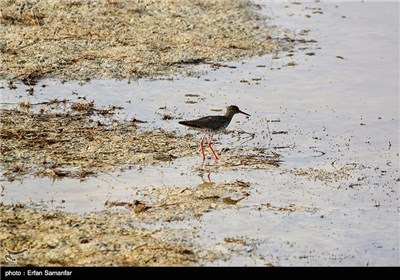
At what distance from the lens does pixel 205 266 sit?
31.1 ft

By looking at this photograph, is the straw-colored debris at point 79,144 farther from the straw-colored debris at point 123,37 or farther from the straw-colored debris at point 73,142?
the straw-colored debris at point 123,37

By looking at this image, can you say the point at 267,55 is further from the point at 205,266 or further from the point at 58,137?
the point at 205,266

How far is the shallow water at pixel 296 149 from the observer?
10.5 meters

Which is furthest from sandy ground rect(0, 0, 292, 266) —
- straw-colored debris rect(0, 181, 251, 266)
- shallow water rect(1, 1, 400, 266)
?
shallow water rect(1, 1, 400, 266)

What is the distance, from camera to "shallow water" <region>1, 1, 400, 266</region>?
10.5m

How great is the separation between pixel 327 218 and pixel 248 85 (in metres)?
7.32

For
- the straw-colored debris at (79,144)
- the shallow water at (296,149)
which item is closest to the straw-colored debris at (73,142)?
the straw-colored debris at (79,144)

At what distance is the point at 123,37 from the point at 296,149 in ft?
25.6

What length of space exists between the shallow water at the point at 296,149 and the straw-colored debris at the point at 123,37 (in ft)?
2.48

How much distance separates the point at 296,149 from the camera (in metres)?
14.2

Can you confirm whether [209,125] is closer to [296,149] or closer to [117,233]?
[296,149]

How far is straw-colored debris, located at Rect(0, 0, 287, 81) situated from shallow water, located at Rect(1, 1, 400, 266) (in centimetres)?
75

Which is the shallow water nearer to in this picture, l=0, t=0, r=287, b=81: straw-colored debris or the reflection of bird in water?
the reflection of bird in water

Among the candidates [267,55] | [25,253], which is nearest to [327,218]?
[25,253]
